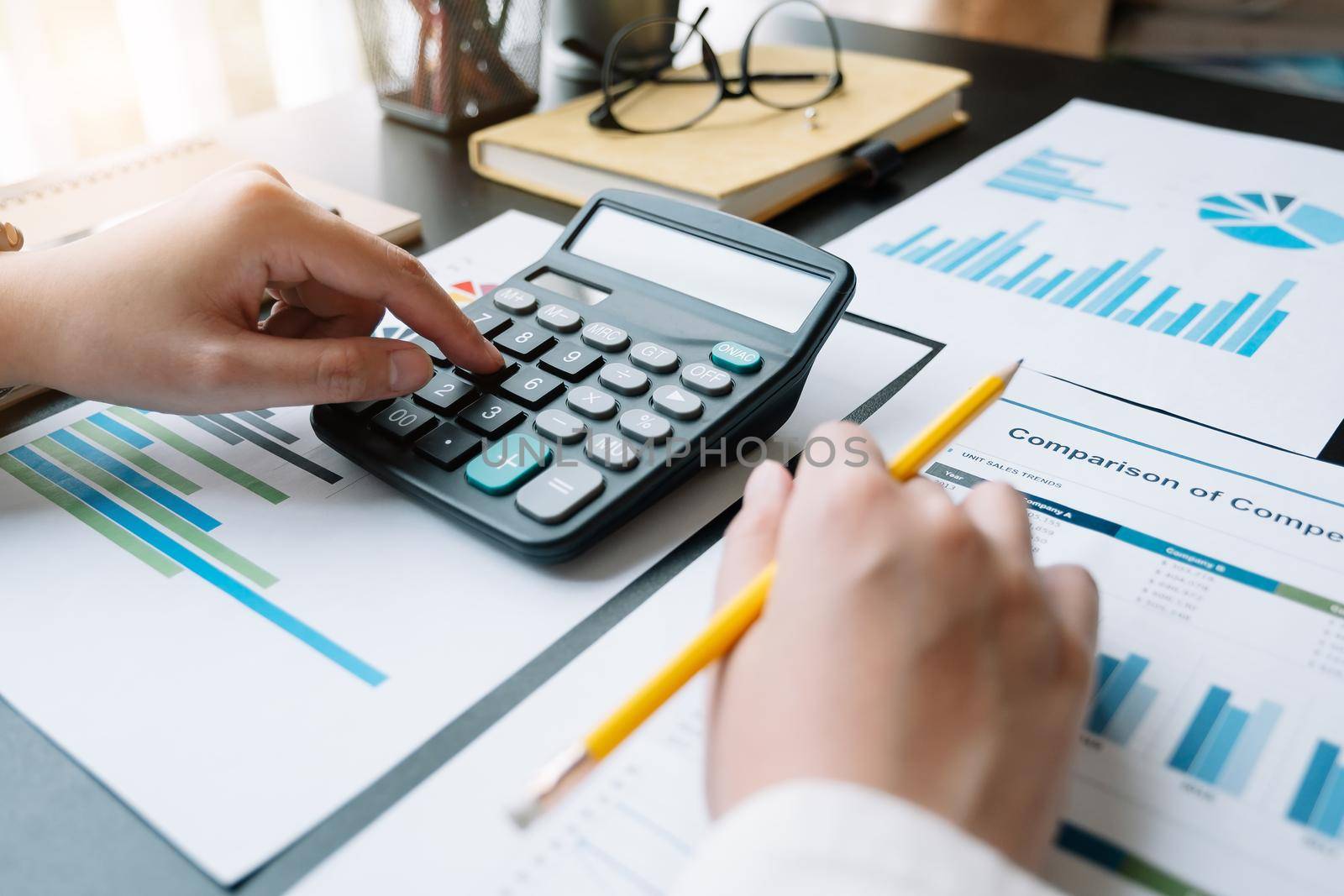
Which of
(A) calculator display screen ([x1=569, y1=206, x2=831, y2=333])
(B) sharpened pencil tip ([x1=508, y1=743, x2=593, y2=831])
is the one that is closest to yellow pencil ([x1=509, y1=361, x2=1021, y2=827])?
(B) sharpened pencil tip ([x1=508, y1=743, x2=593, y2=831])

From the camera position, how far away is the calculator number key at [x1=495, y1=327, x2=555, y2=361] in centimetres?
46

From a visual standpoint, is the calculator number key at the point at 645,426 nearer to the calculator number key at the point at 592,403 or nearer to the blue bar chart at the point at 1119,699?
the calculator number key at the point at 592,403

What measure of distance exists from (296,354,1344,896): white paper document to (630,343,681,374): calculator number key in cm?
9

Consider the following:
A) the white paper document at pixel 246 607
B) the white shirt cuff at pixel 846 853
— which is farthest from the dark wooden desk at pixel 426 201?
the white shirt cuff at pixel 846 853

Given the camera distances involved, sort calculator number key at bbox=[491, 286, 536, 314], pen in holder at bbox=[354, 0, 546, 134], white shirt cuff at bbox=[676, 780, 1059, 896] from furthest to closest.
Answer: pen in holder at bbox=[354, 0, 546, 134] < calculator number key at bbox=[491, 286, 536, 314] < white shirt cuff at bbox=[676, 780, 1059, 896]

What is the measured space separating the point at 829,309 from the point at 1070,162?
1.30ft

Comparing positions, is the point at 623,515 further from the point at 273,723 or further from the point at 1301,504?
the point at 1301,504

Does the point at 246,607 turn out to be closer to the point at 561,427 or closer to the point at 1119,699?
the point at 561,427

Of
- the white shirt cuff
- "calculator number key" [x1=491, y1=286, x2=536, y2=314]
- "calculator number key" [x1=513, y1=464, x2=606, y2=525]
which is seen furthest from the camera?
"calculator number key" [x1=491, y1=286, x2=536, y2=314]

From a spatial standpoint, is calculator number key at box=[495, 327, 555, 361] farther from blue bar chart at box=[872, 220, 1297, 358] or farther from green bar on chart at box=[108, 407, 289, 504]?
blue bar chart at box=[872, 220, 1297, 358]

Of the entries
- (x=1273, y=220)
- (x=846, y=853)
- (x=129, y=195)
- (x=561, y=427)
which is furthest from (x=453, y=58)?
(x=846, y=853)

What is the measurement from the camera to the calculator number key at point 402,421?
0.42 metres

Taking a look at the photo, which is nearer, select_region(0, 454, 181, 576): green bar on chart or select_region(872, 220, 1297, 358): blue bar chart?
select_region(0, 454, 181, 576): green bar on chart

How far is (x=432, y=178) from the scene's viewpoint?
73cm
